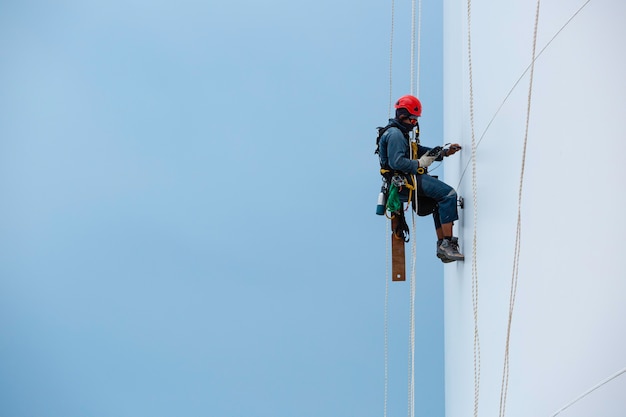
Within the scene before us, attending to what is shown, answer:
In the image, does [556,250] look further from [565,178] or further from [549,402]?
[549,402]

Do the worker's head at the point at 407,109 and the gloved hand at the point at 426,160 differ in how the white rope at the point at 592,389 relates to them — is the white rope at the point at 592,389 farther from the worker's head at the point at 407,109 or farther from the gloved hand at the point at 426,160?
the worker's head at the point at 407,109

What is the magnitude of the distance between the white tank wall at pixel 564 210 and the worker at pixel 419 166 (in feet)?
4.63

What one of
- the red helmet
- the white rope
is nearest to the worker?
the red helmet

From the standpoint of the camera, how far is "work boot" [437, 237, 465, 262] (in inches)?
231

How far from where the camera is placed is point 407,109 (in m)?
5.79

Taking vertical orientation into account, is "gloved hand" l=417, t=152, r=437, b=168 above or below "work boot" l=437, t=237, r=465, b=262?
above

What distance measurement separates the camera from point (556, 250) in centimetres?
319

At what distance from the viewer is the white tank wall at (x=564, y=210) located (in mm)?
2898

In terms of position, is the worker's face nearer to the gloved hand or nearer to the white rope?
the gloved hand

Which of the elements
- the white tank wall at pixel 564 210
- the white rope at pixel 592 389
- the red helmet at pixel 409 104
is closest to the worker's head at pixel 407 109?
the red helmet at pixel 409 104

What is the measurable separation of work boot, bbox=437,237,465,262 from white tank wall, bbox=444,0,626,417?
5.17 feet

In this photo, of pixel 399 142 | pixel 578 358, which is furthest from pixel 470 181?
pixel 578 358

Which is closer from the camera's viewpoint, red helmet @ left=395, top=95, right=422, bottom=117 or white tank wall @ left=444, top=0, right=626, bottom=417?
white tank wall @ left=444, top=0, right=626, bottom=417

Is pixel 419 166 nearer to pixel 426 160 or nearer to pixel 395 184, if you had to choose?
pixel 426 160
